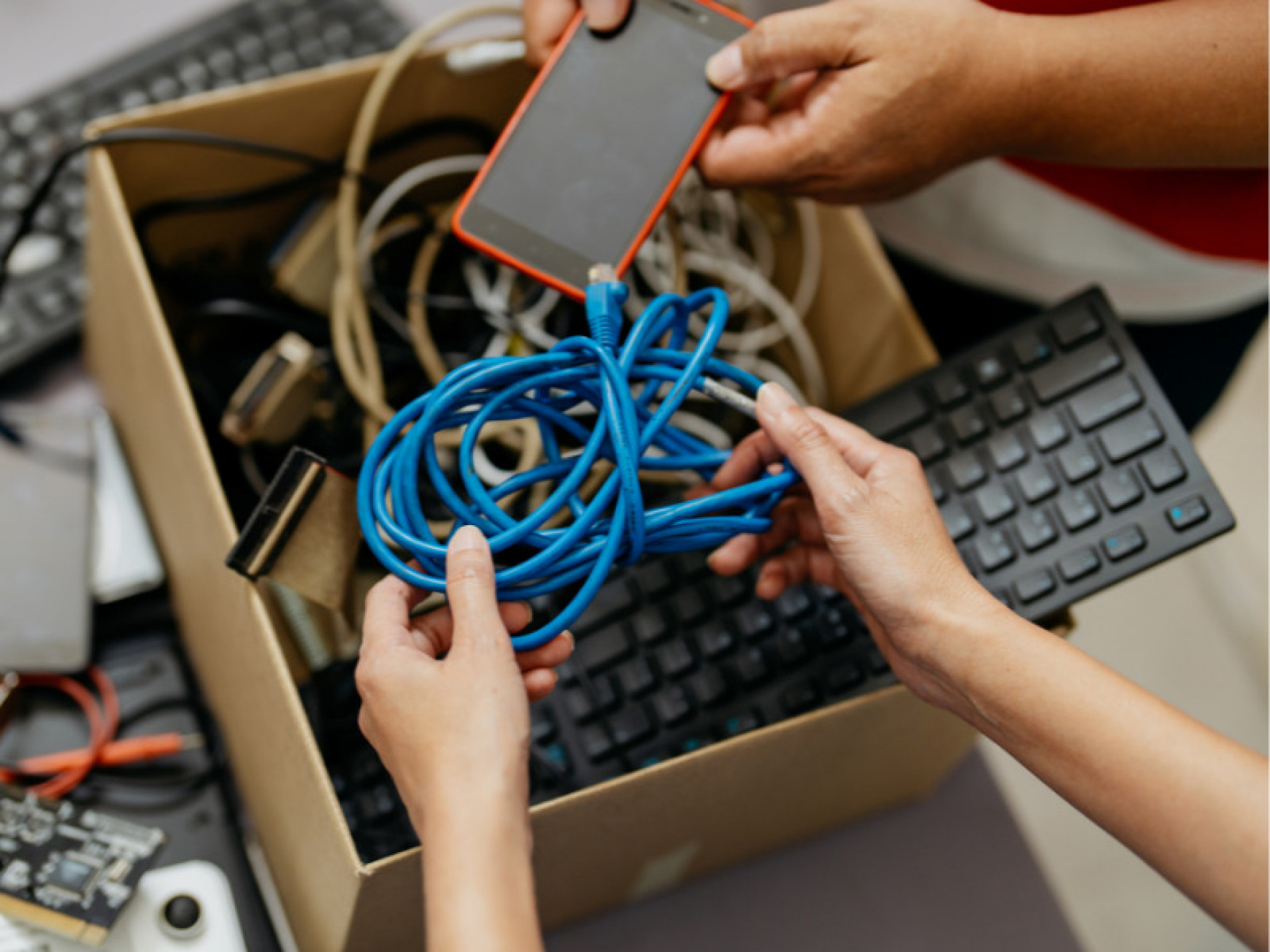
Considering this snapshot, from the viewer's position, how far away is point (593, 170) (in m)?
0.52

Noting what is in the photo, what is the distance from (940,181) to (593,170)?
25 cm

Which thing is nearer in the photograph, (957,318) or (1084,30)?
(1084,30)

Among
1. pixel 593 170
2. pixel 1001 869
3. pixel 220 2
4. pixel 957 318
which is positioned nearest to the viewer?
pixel 593 170

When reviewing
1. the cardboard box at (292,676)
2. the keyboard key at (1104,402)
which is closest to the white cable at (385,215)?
the cardboard box at (292,676)

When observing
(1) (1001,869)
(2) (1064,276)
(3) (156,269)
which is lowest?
(1) (1001,869)

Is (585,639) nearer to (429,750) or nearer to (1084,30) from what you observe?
(429,750)

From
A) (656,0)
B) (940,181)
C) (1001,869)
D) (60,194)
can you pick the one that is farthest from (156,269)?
(1001,869)

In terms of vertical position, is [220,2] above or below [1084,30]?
above

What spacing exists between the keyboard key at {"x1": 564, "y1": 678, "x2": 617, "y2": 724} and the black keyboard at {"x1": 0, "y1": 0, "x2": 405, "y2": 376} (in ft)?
1.38

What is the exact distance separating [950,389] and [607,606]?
0.69 ft

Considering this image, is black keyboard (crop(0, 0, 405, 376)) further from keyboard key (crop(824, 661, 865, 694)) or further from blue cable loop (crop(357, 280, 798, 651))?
keyboard key (crop(824, 661, 865, 694))

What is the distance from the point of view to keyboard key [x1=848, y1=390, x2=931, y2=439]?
21.6 inches

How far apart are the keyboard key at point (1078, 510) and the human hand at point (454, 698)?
0.28 metres

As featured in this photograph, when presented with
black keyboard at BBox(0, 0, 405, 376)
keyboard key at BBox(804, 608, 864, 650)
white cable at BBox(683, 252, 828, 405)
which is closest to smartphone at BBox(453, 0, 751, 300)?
white cable at BBox(683, 252, 828, 405)
